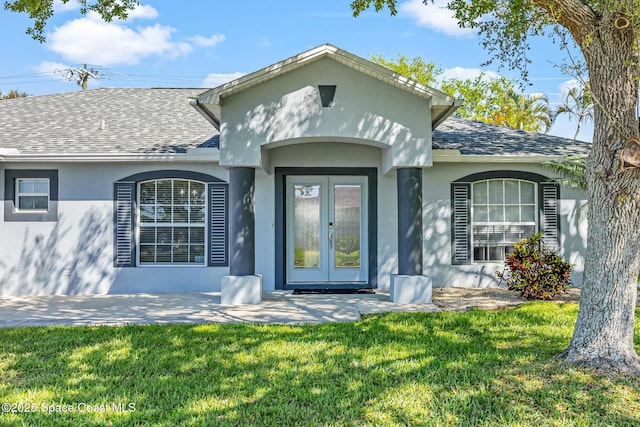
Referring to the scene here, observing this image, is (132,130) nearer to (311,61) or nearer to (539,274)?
(311,61)

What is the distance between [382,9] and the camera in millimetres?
7711

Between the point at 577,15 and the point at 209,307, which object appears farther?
the point at 209,307

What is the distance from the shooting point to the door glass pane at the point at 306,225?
10.5m

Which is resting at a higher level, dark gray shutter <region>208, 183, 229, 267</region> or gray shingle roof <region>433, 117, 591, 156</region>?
gray shingle roof <region>433, 117, 591, 156</region>

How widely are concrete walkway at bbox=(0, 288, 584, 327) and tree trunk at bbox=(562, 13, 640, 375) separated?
330 centimetres

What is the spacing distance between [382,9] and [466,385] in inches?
244

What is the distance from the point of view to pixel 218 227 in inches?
405

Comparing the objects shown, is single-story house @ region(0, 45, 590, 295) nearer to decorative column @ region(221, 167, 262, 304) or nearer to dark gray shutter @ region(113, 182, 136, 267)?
dark gray shutter @ region(113, 182, 136, 267)

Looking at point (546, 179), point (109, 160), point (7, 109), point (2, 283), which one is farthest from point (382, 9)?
point (7, 109)

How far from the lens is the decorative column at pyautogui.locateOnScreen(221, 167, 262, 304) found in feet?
28.1

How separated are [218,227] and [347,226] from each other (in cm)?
300

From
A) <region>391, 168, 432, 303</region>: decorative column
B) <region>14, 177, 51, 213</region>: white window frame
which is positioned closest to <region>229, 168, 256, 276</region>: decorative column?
<region>391, 168, 432, 303</region>: decorative column

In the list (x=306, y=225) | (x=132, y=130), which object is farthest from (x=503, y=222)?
(x=132, y=130)

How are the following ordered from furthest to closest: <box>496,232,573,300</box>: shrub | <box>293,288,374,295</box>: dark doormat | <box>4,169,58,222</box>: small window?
<box>4,169,58,222</box>: small window, <box>293,288,374,295</box>: dark doormat, <box>496,232,573,300</box>: shrub
